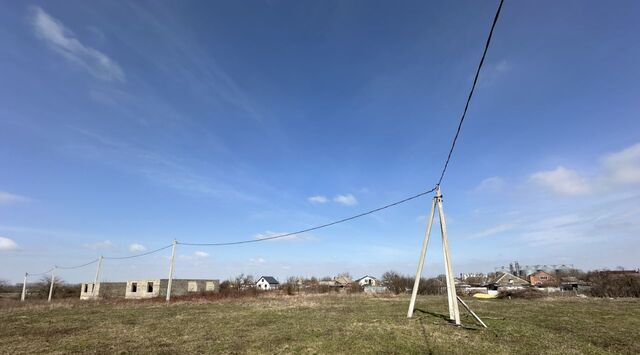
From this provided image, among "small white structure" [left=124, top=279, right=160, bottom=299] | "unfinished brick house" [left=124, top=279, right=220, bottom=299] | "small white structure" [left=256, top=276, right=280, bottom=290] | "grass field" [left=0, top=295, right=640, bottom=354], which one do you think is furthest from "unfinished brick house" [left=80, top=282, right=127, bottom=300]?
"small white structure" [left=256, top=276, right=280, bottom=290]

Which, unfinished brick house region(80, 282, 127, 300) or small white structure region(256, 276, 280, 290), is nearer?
unfinished brick house region(80, 282, 127, 300)

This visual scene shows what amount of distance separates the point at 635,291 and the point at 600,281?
20.7 feet

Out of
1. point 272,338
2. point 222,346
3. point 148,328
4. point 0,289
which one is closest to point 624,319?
point 272,338

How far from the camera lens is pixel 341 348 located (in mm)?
10883

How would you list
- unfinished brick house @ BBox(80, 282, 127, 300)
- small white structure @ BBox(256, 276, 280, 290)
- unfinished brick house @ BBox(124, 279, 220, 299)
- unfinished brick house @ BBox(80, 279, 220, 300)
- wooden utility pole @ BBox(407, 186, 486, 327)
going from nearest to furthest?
1. wooden utility pole @ BBox(407, 186, 486, 327)
2. unfinished brick house @ BBox(124, 279, 220, 299)
3. unfinished brick house @ BBox(80, 279, 220, 300)
4. unfinished brick house @ BBox(80, 282, 127, 300)
5. small white structure @ BBox(256, 276, 280, 290)

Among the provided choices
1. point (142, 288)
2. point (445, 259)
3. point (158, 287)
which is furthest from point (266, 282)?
point (445, 259)

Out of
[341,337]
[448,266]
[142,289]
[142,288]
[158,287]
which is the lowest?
[341,337]

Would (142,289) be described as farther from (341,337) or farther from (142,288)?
(341,337)

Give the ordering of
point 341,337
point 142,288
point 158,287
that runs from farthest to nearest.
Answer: point 142,288 < point 158,287 < point 341,337

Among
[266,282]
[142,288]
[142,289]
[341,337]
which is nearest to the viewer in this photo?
[341,337]

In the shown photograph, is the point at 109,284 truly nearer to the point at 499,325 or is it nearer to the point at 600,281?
the point at 499,325

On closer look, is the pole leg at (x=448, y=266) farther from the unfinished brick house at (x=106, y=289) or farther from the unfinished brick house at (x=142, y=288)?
the unfinished brick house at (x=106, y=289)

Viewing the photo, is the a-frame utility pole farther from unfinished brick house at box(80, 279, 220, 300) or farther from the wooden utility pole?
unfinished brick house at box(80, 279, 220, 300)

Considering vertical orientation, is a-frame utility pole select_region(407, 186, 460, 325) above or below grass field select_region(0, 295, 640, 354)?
above
